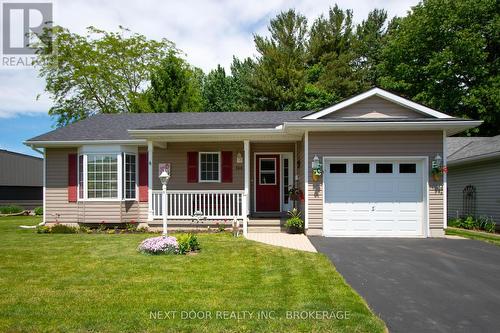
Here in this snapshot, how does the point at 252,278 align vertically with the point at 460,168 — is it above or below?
below

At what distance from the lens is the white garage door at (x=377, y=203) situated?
11.3m

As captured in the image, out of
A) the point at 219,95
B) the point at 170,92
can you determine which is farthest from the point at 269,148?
the point at 219,95

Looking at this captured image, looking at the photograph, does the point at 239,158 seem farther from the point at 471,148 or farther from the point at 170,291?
the point at 471,148

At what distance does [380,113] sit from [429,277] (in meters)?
5.95

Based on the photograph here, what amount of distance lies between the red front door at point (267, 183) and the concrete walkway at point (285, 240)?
7.28ft

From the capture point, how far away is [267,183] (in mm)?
14070

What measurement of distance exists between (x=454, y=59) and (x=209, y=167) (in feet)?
64.0

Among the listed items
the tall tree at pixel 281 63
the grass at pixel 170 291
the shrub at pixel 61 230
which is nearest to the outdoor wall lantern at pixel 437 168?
the grass at pixel 170 291

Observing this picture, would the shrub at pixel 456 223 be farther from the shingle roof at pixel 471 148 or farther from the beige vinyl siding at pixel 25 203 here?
the beige vinyl siding at pixel 25 203

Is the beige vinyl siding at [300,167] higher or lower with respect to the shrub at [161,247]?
higher

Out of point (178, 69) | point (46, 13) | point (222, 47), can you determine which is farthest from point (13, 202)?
point (222, 47)

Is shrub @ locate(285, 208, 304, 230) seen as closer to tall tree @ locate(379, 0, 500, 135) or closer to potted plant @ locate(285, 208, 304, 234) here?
potted plant @ locate(285, 208, 304, 234)

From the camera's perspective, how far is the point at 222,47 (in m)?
35.7

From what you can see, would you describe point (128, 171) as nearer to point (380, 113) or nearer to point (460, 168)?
point (380, 113)
